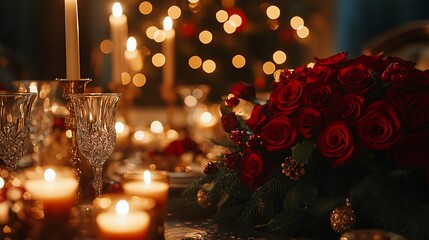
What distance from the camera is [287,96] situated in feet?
4.35

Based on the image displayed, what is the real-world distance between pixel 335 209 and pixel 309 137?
0.13 meters

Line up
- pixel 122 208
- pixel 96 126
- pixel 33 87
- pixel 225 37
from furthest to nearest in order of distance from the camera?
pixel 225 37
pixel 33 87
pixel 96 126
pixel 122 208

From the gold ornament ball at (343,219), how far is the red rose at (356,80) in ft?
0.68

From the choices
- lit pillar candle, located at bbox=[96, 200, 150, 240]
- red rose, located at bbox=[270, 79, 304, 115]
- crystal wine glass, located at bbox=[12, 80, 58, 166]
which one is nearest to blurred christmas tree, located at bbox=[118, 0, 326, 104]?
crystal wine glass, located at bbox=[12, 80, 58, 166]

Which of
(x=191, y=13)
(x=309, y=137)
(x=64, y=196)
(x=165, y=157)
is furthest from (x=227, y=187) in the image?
(x=191, y=13)

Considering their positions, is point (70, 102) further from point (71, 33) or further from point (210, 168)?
point (210, 168)

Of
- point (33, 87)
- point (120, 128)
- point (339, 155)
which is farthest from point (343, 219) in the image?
point (120, 128)

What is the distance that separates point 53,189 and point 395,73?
60cm

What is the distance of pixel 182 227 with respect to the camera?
4.44 feet

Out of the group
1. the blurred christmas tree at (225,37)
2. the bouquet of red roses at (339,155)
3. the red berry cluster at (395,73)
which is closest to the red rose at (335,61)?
the bouquet of red roses at (339,155)

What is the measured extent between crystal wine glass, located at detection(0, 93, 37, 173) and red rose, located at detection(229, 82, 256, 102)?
0.39m

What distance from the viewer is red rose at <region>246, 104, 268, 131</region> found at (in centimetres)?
135

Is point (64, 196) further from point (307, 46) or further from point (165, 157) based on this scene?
point (307, 46)

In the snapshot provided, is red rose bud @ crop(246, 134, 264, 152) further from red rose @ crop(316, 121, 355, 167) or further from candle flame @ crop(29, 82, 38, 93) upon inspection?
candle flame @ crop(29, 82, 38, 93)
